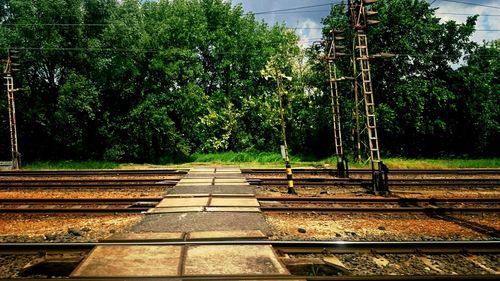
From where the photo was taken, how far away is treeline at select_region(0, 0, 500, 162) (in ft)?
85.4

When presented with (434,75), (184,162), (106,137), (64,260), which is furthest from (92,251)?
(434,75)

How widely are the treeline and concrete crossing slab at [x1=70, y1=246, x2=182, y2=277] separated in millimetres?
22167

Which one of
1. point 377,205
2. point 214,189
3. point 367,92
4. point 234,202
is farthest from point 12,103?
point 377,205

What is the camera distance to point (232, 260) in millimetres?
5047

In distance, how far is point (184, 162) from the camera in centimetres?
2759

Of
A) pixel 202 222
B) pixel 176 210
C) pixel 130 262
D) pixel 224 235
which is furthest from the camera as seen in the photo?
pixel 176 210

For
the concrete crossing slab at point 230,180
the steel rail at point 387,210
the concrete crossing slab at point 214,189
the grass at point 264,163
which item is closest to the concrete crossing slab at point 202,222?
the steel rail at point 387,210

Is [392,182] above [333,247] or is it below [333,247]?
below

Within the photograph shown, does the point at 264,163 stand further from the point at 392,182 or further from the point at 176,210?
the point at 176,210

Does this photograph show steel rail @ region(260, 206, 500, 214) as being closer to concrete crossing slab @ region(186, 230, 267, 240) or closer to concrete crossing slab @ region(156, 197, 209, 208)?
concrete crossing slab @ region(156, 197, 209, 208)

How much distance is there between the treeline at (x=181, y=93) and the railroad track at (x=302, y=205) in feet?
53.4

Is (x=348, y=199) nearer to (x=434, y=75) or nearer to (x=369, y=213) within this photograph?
(x=369, y=213)

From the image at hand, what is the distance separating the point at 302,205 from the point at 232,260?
5498 millimetres

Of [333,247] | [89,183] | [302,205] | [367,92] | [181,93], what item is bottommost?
[302,205]
